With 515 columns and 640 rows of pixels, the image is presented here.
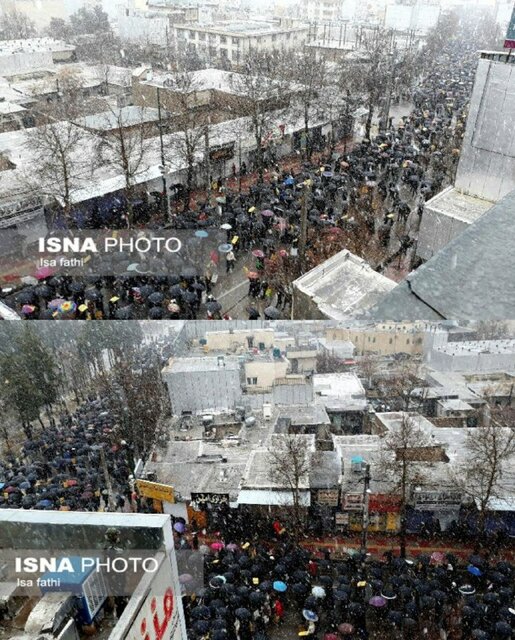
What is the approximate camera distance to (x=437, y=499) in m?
9.98

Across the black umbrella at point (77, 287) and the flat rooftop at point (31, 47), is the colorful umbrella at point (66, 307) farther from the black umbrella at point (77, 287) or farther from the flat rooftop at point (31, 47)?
the flat rooftop at point (31, 47)

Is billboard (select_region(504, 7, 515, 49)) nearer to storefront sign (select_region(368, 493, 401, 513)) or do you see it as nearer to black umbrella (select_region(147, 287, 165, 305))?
black umbrella (select_region(147, 287, 165, 305))

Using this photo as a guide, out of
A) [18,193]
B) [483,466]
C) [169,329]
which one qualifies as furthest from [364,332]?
[18,193]

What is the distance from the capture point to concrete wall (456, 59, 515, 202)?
490 inches

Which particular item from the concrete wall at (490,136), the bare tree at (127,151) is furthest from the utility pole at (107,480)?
the concrete wall at (490,136)

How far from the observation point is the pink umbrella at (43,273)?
480 inches

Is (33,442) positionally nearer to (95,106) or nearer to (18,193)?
(18,193)

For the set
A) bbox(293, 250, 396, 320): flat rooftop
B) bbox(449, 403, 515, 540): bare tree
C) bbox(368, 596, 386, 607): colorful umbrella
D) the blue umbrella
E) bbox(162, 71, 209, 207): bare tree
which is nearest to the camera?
bbox(368, 596, 386, 607): colorful umbrella

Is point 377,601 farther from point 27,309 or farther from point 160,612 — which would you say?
point 27,309

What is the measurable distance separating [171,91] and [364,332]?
1657 centimetres

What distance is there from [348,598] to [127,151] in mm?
13879

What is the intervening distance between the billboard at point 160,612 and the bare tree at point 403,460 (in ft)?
18.8

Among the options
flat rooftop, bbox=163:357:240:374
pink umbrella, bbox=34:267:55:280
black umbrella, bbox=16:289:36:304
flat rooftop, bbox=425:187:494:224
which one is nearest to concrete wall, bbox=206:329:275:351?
flat rooftop, bbox=163:357:240:374

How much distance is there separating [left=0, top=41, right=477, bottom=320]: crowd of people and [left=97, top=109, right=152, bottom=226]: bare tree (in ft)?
5.42
